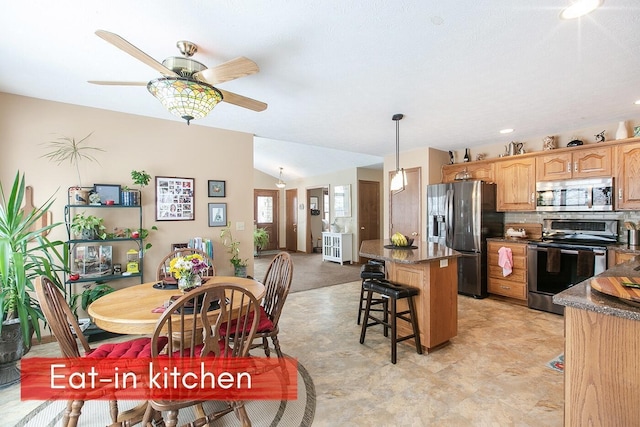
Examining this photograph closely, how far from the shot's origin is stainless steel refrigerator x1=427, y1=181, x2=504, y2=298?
4270 millimetres

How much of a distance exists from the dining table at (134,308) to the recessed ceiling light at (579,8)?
2411 mm

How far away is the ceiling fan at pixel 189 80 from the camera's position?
1699 millimetres

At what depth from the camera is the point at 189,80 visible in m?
1.74

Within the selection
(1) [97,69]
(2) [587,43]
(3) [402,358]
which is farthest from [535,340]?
(1) [97,69]

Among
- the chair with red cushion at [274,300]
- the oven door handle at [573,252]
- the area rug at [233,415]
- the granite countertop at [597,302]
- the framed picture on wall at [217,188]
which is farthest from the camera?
the framed picture on wall at [217,188]

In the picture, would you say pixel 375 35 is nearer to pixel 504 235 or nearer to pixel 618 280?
pixel 618 280

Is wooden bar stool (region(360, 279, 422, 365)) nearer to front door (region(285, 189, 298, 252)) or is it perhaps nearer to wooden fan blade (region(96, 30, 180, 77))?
wooden fan blade (region(96, 30, 180, 77))

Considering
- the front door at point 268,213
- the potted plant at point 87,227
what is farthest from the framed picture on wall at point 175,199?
the front door at point 268,213

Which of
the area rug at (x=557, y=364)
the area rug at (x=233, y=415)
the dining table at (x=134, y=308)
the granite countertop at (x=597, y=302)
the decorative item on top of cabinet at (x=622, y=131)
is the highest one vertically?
the decorative item on top of cabinet at (x=622, y=131)

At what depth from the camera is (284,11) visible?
160 cm

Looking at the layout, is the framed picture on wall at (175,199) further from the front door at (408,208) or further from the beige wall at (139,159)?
the front door at (408,208)

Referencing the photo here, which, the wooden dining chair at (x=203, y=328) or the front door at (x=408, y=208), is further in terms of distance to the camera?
the front door at (x=408, y=208)

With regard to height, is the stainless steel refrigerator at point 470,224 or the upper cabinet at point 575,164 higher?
the upper cabinet at point 575,164

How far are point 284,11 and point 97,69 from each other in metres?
A: 1.70
